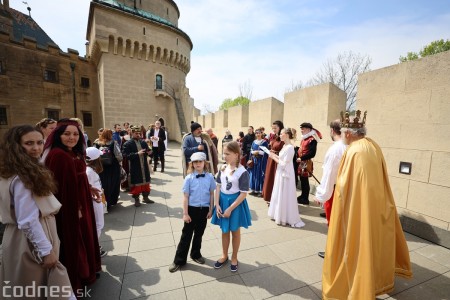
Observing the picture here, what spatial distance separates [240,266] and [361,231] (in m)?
1.63

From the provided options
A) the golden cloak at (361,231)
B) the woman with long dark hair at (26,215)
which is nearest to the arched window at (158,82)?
the woman with long dark hair at (26,215)

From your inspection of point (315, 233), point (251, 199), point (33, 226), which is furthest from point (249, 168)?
point (33, 226)

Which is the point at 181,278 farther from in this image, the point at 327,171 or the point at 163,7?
the point at 163,7

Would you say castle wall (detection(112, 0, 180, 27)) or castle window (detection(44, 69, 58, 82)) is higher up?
castle wall (detection(112, 0, 180, 27))

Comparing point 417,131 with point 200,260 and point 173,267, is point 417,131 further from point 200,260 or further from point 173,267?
point 173,267

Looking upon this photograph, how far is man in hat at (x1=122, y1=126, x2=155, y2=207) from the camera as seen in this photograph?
5.29 metres

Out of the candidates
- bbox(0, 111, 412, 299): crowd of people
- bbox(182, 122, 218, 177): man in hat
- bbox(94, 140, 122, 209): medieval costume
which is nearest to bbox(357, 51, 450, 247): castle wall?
bbox(0, 111, 412, 299): crowd of people

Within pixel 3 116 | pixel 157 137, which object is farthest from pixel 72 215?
pixel 3 116

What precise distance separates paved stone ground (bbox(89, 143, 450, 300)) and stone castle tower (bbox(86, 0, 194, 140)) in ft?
56.2

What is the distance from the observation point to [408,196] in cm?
389

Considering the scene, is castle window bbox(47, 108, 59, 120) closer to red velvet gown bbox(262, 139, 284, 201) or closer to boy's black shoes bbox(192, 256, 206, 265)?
red velvet gown bbox(262, 139, 284, 201)

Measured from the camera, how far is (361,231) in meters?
2.18

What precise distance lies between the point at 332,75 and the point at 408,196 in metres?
26.4

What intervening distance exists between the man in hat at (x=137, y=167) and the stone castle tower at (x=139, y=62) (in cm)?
1483
